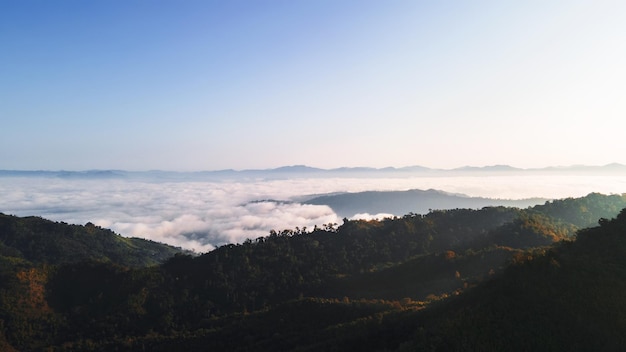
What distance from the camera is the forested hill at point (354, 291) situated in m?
47.8

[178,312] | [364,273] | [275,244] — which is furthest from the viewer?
[275,244]

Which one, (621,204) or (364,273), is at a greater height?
(621,204)

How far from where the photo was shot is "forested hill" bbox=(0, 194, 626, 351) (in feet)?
157

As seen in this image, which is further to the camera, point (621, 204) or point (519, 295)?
point (621, 204)

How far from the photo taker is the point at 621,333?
41719 mm

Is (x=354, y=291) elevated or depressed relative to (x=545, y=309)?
depressed

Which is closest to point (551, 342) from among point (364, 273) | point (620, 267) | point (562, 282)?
point (562, 282)

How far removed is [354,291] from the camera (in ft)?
385

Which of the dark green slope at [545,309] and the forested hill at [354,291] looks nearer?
the dark green slope at [545,309]

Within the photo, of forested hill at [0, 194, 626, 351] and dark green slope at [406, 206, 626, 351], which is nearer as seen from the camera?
dark green slope at [406, 206, 626, 351]

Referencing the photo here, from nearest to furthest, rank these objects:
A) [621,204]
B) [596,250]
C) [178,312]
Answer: [596,250] < [178,312] < [621,204]

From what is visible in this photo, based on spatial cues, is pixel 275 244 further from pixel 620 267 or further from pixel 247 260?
pixel 620 267

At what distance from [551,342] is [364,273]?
300ft

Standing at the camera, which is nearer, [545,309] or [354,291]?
[545,309]
